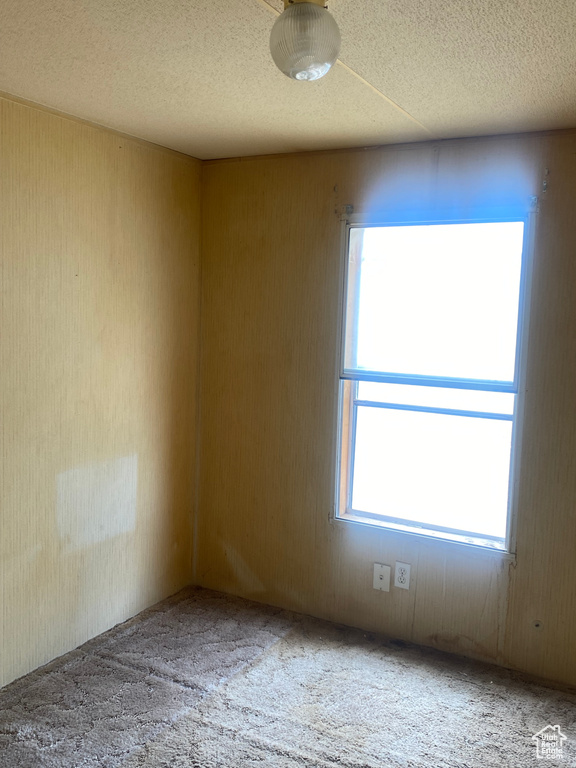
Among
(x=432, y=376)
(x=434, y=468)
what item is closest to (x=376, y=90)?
(x=432, y=376)

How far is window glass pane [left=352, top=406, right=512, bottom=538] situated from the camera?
113 inches

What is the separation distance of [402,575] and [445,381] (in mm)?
919

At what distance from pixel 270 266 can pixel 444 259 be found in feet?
2.82

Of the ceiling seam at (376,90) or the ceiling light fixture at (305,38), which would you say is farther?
the ceiling seam at (376,90)

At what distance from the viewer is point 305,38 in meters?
1.40

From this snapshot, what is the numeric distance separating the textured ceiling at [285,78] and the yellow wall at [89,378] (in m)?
0.26

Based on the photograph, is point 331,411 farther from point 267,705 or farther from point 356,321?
point 267,705

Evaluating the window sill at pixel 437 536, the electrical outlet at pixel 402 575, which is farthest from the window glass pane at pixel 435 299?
the electrical outlet at pixel 402 575

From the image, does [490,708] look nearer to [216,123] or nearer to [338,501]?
[338,501]

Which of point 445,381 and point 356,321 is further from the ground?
point 356,321

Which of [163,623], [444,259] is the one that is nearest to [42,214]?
[444,259]

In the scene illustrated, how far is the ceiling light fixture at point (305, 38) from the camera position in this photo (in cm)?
140

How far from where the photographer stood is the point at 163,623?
10.2ft

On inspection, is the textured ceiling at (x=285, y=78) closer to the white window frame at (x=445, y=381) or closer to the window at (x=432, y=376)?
the white window frame at (x=445, y=381)
